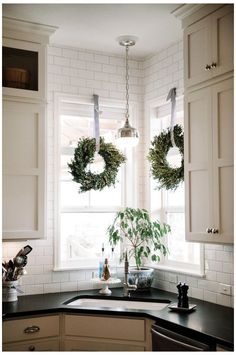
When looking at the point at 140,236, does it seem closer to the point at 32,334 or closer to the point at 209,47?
the point at 32,334

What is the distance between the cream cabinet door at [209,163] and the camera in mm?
2822

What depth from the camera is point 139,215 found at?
12.8 feet

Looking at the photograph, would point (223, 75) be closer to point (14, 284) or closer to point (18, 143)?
point (18, 143)

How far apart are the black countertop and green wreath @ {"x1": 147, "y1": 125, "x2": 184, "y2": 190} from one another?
0.91 meters

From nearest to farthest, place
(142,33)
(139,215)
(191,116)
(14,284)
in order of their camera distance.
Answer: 1. (191,116)
2. (14,284)
3. (142,33)
4. (139,215)

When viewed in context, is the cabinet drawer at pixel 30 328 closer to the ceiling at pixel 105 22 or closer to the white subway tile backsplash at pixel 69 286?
the white subway tile backsplash at pixel 69 286

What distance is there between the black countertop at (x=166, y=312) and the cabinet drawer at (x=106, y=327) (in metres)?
0.05

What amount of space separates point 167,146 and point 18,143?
1.24 meters

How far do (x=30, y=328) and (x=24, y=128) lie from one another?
140cm

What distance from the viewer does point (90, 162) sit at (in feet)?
13.2


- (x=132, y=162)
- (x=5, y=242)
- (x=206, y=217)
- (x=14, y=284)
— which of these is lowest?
(x=14, y=284)

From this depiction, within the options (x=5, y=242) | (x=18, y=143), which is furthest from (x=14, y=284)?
(x=18, y=143)

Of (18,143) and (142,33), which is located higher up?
(142,33)

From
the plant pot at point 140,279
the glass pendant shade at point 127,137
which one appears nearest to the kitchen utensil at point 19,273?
the plant pot at point 140,279
